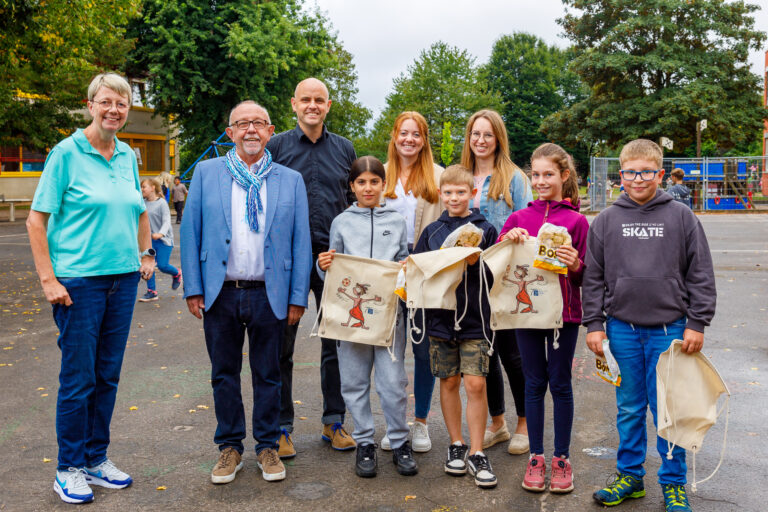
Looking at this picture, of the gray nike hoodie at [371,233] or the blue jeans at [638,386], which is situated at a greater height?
the gray nike hoodie at [371,233]

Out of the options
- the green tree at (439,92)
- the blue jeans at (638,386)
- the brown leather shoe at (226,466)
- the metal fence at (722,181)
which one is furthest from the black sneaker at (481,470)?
the green tree at (439,92)

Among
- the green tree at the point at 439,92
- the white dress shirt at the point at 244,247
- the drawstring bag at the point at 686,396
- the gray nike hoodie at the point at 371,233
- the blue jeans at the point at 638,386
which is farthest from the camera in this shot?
the green tree at the point at 439,92

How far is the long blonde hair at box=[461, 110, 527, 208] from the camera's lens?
15.0 feet

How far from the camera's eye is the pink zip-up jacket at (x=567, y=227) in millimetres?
4004

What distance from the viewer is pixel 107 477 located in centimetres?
405

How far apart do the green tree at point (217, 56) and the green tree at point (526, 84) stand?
32.6 m

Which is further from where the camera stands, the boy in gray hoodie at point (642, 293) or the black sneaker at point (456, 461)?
the black sneaker at point (456, 461)

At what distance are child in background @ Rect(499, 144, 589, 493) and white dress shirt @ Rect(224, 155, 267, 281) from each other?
139cm

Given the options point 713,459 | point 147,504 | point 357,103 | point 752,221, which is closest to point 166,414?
point 147,504

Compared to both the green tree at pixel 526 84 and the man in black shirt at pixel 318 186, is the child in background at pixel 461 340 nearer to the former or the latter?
the man in black shirt at pixel 318 186

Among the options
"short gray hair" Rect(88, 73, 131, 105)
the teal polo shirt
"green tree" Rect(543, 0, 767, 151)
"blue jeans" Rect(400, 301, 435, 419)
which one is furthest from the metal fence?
the teal polo shirt

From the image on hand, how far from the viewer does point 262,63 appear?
3070cm

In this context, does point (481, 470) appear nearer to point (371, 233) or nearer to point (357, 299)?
point (357, 299)

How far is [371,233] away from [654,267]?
1.63m
